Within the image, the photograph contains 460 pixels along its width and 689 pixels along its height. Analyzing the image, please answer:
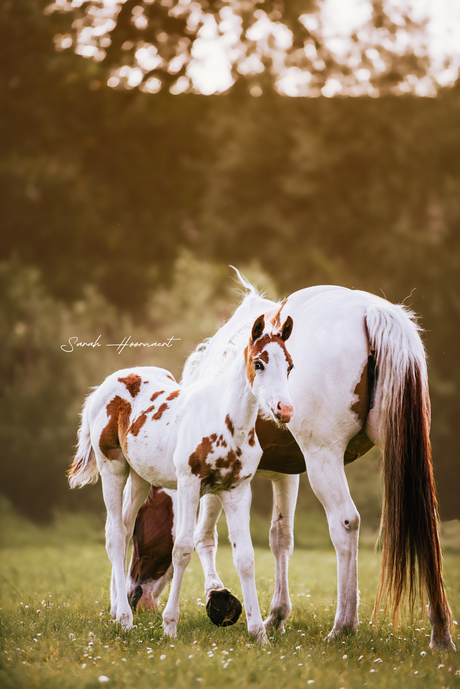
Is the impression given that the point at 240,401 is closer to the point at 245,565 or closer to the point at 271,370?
the point at 271,370

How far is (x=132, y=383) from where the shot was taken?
183 inches

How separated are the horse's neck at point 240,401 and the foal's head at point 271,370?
171mm

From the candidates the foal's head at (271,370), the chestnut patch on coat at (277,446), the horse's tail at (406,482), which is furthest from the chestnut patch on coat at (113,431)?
the horse's tail at (406,482)

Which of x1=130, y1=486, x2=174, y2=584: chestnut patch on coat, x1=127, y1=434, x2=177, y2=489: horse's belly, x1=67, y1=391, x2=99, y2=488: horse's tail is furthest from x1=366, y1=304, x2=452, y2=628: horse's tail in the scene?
x1=67, y1=391, x2=99, y2=488: horse's tail

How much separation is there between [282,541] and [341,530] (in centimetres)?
87

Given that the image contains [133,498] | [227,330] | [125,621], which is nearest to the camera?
[125,621]

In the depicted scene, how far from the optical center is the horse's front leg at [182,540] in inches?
147

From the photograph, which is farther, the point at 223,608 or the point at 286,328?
the point at 223,608

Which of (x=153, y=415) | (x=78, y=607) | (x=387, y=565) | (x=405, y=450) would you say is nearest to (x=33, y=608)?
(x=78, y=607)

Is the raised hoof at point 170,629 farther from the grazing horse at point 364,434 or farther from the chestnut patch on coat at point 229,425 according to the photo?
the chestnut patch on coat at point 229,425

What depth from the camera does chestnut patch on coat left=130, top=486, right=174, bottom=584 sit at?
15.7ft

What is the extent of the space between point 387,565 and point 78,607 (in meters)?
2.67

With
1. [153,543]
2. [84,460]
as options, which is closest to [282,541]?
[153,543]

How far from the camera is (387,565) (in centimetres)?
387
